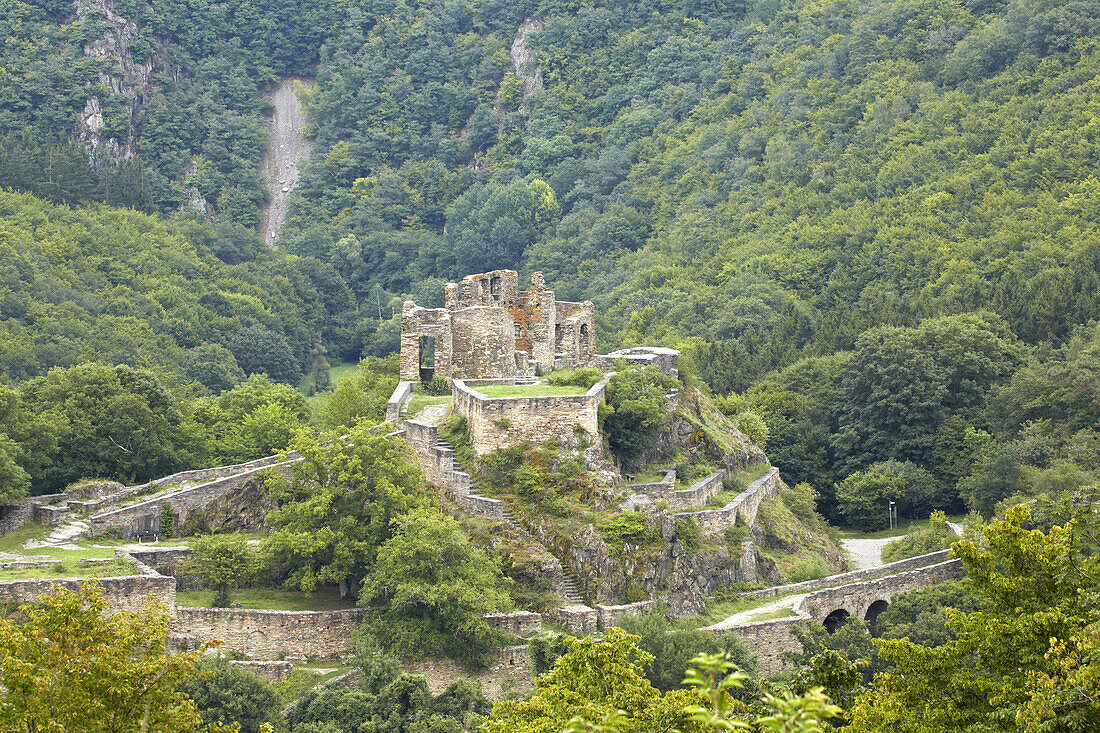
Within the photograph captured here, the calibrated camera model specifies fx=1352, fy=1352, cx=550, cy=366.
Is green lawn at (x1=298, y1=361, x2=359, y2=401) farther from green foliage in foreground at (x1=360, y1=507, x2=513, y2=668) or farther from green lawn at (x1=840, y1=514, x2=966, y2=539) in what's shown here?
green foliage in foreground at (x1=360, y1=507, x2=513, y2=668)

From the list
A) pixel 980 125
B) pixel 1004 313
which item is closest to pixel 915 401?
pixel 1004 313

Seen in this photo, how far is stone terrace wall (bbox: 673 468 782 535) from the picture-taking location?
40906 millimetres

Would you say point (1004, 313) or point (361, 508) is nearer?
point (361, 508)

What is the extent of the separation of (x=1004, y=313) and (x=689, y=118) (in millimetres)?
60365

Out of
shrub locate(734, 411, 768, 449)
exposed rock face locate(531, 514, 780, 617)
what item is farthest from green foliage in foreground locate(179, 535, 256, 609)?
shrub locate(734, 411, 768, 449)

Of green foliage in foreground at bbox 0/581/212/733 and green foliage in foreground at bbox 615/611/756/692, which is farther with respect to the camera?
green foliage in foreground at bbox 615/611/756/692

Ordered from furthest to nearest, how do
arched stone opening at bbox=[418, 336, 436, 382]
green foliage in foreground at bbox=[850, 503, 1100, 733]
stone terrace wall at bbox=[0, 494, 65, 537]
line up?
arched stone opening at bbox=[418, 336, 436, 382] < stone terrace wall at bbox=[0, 494, 65, 537] < green foliage in foreground at bbox=[850, 503, 1100, 733]

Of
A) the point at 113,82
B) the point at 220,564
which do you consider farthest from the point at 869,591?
the point at 113,82

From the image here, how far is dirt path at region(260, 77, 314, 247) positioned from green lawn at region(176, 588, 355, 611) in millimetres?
100885

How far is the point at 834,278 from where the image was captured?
8812 centimetres

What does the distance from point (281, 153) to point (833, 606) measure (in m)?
113

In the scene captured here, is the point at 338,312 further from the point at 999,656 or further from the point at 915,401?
the point at 999,656

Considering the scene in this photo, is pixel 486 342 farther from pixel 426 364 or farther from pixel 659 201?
pixel 659 201

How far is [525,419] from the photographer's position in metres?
39.1
